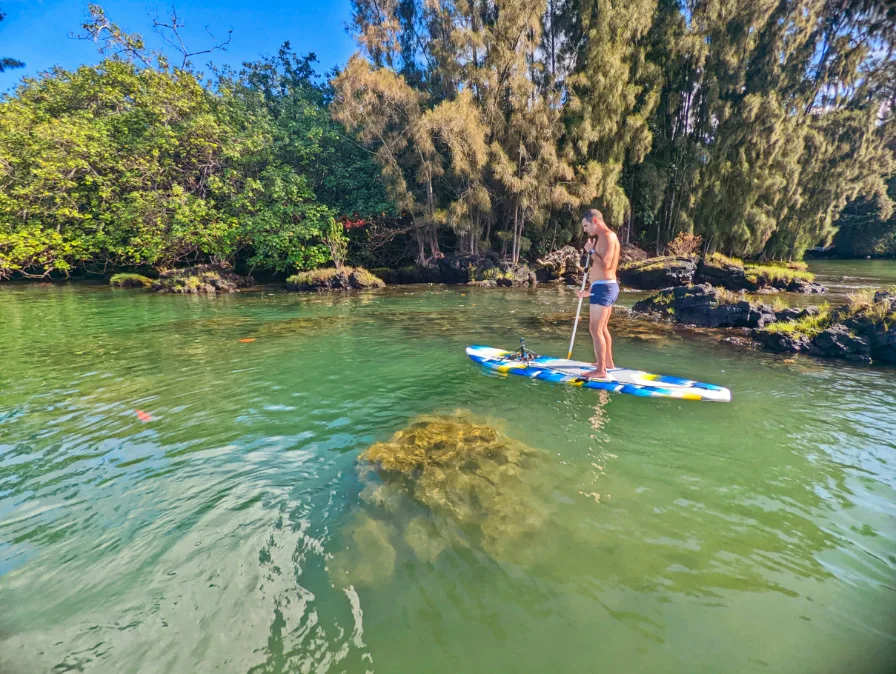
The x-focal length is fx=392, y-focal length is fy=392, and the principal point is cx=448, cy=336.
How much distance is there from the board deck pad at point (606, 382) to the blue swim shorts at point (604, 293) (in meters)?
1.28

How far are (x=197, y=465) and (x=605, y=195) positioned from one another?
24990 mm

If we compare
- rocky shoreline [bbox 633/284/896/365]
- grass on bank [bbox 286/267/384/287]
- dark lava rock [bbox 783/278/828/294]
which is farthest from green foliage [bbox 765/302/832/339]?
grass on bank [bbox 286/267/384/287]

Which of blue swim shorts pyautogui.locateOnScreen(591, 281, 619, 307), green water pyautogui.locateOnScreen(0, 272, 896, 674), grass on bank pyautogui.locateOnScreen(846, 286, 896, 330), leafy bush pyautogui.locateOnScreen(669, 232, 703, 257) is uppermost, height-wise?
leafy bush pyautogui.locateOnScreen(669, 232, 703, 257)

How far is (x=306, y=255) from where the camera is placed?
23688mm

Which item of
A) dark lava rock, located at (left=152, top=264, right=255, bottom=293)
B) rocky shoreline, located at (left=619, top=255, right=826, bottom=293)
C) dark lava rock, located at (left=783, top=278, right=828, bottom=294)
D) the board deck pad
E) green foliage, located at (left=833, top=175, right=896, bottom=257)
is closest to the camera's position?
the board deck pad

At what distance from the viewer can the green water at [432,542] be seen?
2.32 m

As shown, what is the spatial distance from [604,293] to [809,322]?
6629mm

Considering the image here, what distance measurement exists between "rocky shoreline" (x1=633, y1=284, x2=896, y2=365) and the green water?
106 centimetres

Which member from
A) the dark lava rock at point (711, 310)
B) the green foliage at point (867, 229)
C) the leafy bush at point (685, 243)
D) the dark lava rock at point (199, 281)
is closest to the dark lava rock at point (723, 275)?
the leafy bush at point (685, 243)

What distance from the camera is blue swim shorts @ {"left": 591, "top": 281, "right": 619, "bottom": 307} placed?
659 centimetres

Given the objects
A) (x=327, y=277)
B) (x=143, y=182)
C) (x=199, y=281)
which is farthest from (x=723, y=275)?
(x=143, y=182)

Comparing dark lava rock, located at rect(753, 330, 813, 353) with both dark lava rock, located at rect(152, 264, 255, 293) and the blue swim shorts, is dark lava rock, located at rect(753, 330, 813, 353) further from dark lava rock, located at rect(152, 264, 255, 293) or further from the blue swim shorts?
dark lava rock, located at rect(152, 264, 255, 293)

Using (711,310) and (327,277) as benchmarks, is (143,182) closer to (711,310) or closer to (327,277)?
(327,277)

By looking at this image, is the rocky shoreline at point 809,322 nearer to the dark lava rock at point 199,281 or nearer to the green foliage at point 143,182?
the green foliage at point 143,182
